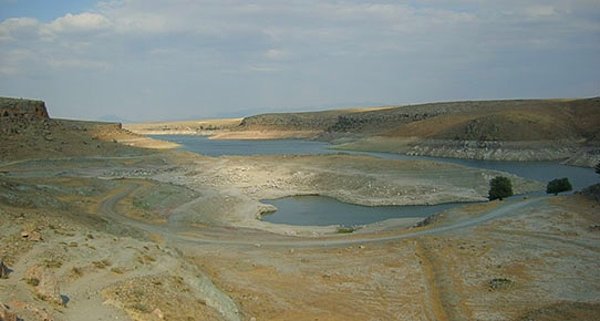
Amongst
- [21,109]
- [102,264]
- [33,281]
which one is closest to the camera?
[33,281]

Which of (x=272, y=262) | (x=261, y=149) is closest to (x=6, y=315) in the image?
(x=272, y=262)

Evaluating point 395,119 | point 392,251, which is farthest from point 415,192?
point 395,119

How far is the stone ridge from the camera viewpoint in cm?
7350

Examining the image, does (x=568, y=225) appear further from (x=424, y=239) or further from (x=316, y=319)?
(x=316, y=319)

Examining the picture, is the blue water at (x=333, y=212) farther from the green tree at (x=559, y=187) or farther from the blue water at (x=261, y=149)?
the blue water at (x=261, y=149)

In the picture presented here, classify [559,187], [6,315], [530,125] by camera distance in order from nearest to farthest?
[6,315] < [559,187] < [530,125]

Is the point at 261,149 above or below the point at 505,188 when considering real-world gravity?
below

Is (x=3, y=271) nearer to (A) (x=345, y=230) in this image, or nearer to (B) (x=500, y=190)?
(A) (x=345, y=230)

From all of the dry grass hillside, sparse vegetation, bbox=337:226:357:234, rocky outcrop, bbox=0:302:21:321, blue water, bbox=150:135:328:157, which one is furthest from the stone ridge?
rocky outcrop, bbox=0:302:21:321

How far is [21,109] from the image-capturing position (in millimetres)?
77000

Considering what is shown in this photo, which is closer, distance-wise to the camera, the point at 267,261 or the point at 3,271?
the point at 3,271

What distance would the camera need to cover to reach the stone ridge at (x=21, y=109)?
73.5 metres

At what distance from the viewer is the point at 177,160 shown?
78.4m

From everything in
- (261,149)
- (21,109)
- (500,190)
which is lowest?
(261,149)
